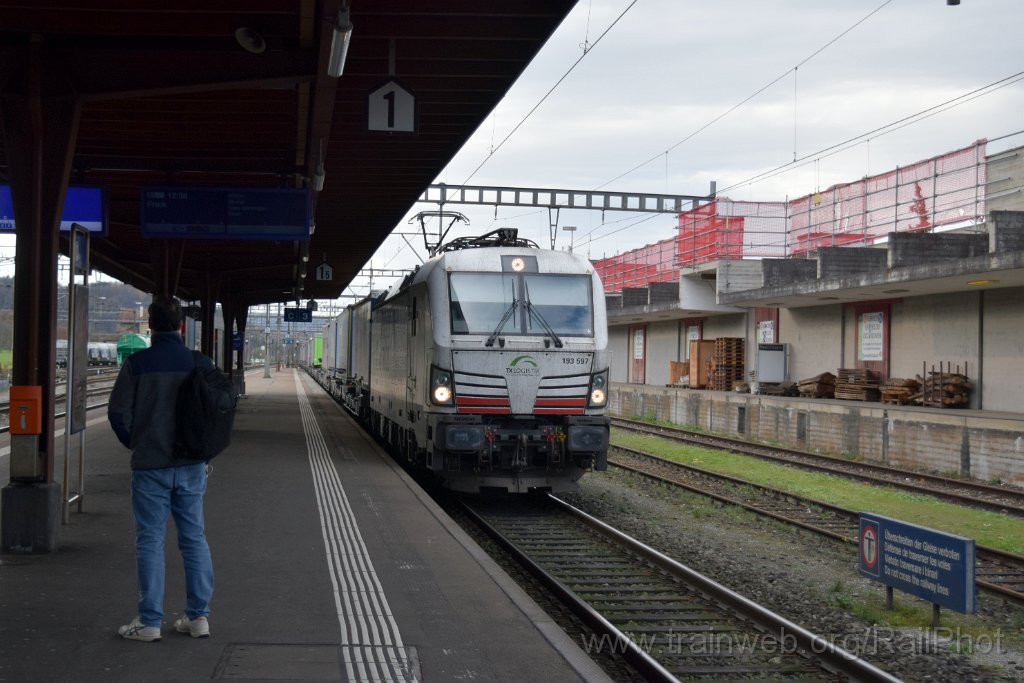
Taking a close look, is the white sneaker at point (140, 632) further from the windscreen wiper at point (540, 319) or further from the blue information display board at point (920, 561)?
the windscreen wiper at point (540, 319)

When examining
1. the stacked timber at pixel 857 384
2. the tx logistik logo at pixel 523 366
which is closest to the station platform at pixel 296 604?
the tx logistik logo at pixel 523 366

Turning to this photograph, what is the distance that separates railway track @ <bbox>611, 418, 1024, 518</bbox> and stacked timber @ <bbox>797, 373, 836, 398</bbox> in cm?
405

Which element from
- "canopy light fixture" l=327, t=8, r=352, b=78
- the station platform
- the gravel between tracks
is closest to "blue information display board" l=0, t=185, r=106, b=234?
the station platform

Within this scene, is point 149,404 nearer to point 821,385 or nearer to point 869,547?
point 869,547

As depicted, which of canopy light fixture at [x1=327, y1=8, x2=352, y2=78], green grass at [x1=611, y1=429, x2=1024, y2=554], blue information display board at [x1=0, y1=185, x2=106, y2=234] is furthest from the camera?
blue information display board at [x1=0, y1=185, x2=106, y2=234]

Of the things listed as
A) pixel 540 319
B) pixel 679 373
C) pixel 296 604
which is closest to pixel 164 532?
pixel 296 604

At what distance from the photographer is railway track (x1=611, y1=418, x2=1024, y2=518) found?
46.3 ft

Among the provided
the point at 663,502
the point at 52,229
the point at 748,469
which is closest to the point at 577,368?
the point at 663,502

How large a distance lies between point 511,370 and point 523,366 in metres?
0.14

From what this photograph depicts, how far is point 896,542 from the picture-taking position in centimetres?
771

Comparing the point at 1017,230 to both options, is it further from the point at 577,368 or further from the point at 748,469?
the point at 577,368

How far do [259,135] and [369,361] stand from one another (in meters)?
8.30

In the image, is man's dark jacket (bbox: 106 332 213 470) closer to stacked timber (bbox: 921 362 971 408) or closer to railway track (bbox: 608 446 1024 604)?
railway track (bbox: 608 446 1024 604)

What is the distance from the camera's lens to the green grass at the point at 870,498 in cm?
1188
